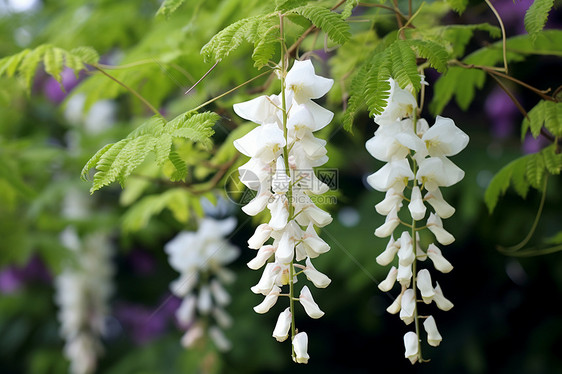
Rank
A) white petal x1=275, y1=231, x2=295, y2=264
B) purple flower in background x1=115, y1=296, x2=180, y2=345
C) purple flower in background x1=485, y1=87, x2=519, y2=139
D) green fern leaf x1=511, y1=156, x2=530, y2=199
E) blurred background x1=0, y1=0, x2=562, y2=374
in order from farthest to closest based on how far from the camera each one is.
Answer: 1. purple flower in background x1=115, y1=296, x2=180, y2=345
2. purple flower in background x1=485, y1=87, x2=519, y2=139
3. blurred background x1=0, y1=0, x2=562, y2=374
4. green fern leaf x1=511, y1=156, x2=530, y2=199
5. white petal x1=275, y1=231, x2=295, y2=264

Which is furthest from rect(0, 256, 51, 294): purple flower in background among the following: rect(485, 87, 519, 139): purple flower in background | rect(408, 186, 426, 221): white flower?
rect(408, 186, 426, 221): white flower

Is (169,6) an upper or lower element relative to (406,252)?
upper

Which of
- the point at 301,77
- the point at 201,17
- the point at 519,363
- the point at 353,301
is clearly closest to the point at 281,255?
the point at 301,77

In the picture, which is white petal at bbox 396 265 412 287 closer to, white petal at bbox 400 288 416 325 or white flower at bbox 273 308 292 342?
white petal at bbox 400 288 416 325

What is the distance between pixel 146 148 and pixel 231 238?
5.79 ft

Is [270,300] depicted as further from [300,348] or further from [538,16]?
[538,16]

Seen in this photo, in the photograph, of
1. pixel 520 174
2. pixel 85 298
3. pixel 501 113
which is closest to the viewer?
pixel 520 174

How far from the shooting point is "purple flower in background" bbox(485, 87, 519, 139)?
286 cm

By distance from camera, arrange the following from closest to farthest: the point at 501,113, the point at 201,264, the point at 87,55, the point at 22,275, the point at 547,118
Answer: the point at 547,118 < the point at 87,55 < the point at 201,264 < the point at 501,113 < the point at 22,275

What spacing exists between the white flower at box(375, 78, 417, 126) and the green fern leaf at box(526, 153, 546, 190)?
37 cm

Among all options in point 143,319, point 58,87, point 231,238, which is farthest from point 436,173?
point 58,87

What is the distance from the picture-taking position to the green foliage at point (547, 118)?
1.05 meters

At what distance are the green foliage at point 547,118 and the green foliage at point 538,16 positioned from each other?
248 millimetres

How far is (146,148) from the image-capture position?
88 centimetres
